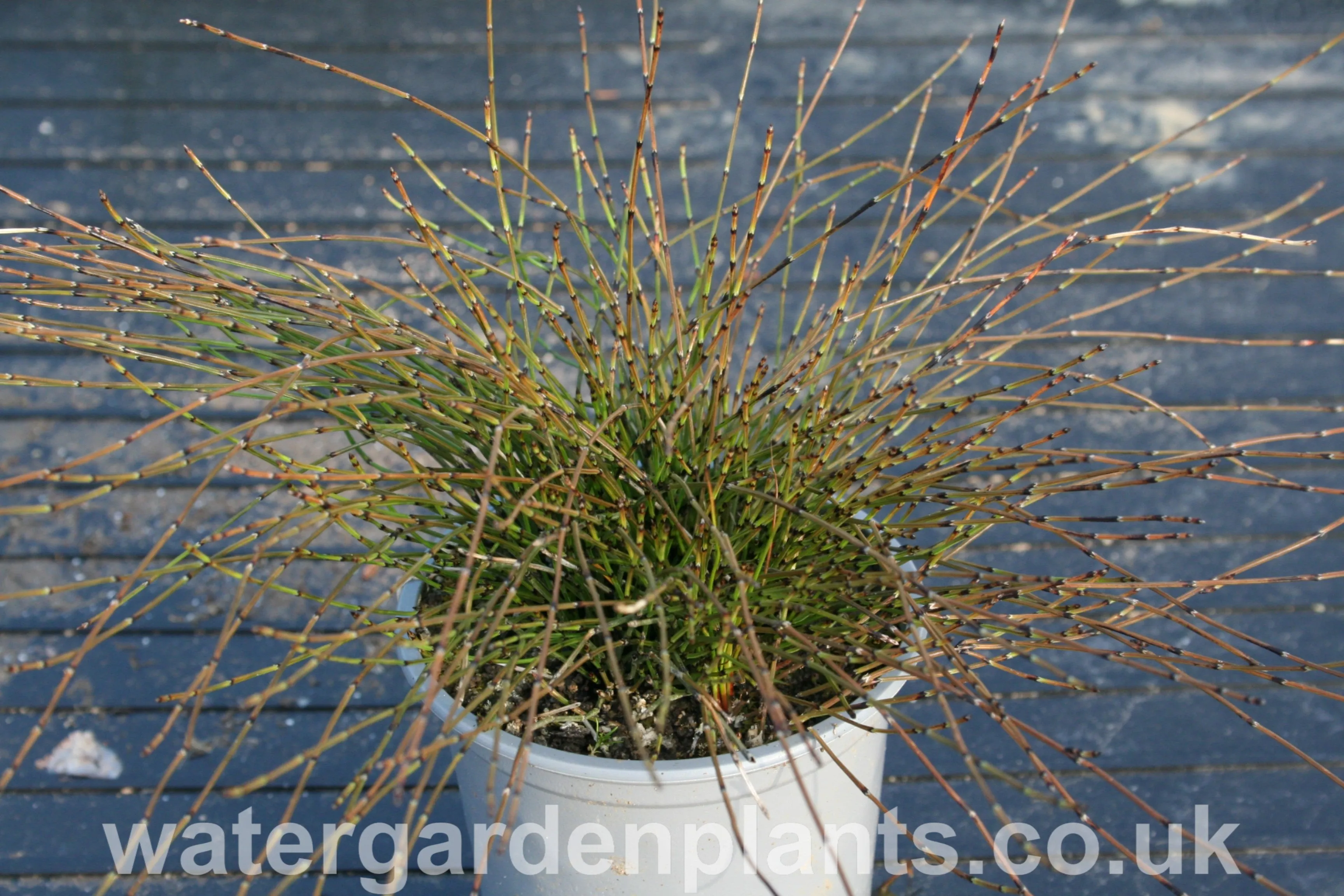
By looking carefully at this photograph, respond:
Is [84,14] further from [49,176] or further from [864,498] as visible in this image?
[864,498]

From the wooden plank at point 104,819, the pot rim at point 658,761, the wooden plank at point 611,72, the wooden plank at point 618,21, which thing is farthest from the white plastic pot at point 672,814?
the wooden plank at point 618,21

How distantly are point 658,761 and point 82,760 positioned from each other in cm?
79

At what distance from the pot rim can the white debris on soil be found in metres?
0.63

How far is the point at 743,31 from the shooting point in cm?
236

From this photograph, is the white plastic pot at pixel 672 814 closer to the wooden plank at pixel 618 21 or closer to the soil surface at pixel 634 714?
the soil surface at pixel 634 714

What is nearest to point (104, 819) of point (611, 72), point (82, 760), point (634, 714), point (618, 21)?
point (82, 760)

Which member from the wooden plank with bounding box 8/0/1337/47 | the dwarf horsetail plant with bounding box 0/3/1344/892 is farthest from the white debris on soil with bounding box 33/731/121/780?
the wooden plank with bounding box 8/0/1337/47

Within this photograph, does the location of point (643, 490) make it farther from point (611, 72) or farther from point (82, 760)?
point (611, 72)

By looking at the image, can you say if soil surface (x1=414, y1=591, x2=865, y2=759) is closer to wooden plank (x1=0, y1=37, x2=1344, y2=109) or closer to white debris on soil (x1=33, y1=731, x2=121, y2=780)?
white debris on soil (x1=33, y1=731, x2=121, y2=780)

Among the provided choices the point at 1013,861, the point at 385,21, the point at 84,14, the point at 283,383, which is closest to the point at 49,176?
the point at 84,14

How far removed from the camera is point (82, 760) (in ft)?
4.33

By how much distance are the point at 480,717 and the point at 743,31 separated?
5.93 ft

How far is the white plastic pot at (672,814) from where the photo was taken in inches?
33.0

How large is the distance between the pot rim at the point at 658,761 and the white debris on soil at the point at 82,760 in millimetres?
626
